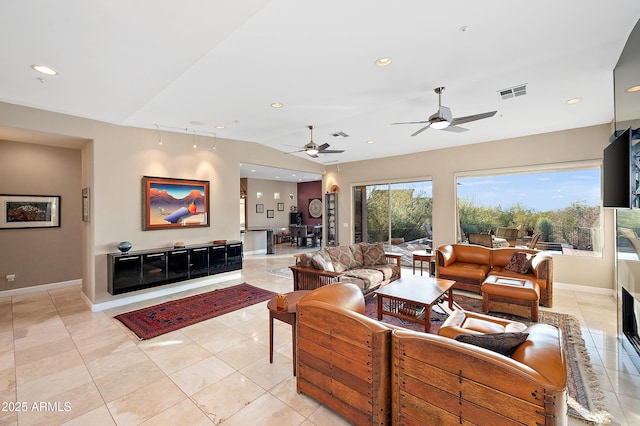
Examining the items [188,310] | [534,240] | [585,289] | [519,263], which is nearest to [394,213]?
[534,240]

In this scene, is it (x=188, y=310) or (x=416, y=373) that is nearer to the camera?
(x=416, y=373)

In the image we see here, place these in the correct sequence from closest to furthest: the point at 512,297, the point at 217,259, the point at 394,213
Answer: the point at 512,297 → the point at 217,259 → the point at 394,213

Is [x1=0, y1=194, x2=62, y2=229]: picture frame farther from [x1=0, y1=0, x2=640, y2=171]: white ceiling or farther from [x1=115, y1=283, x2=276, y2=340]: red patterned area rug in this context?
[x1=115, y1=283, x2=276, y2=340]: red patterned area rug

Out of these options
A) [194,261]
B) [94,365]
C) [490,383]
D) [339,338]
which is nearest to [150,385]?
[94,365]

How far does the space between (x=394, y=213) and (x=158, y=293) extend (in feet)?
19.8

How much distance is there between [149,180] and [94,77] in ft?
7.41

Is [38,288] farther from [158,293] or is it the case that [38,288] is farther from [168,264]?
[168,264]

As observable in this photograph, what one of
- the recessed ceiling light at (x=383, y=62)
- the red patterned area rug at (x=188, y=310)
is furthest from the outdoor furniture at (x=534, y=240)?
the red patterned area rug at (x=188, y=310)

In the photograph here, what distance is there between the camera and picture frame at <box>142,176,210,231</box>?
505cm

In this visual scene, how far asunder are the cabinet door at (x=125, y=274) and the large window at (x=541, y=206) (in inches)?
268

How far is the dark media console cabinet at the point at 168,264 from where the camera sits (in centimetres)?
446

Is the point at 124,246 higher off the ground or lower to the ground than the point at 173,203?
lower

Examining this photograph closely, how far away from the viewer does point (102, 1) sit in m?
1.95

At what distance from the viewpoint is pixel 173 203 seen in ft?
17.6
